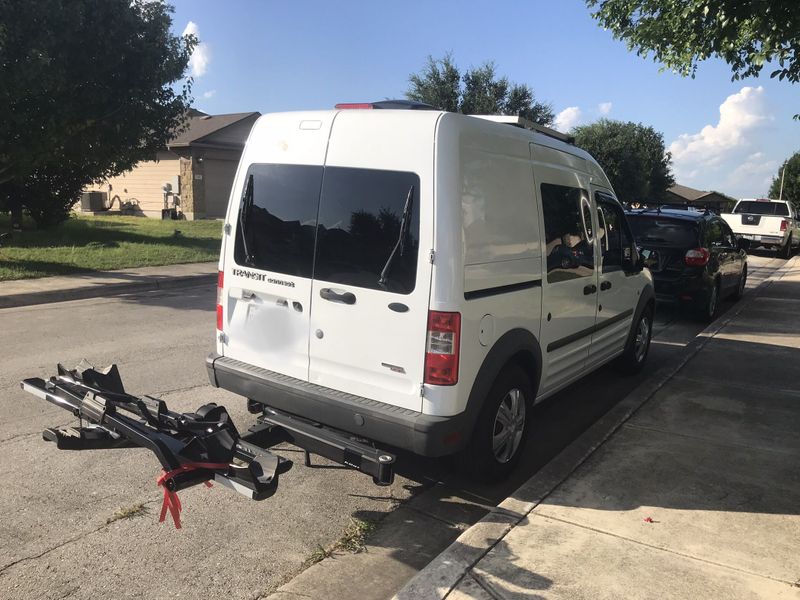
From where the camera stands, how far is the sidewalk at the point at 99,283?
10180mm

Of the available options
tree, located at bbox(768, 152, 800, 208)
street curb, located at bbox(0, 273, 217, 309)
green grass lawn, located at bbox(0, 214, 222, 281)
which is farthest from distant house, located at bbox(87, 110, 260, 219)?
tree, located at bbox(768, 152, 800, 208)

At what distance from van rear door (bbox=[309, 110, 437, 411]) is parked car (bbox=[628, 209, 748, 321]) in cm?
667

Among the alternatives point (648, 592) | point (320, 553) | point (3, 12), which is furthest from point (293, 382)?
point (3, 12)

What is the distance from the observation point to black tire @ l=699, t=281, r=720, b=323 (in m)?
9.55

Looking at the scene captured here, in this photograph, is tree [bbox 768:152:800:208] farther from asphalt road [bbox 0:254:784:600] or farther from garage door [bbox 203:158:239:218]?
asphalt road [bbox 0:254:784:600]

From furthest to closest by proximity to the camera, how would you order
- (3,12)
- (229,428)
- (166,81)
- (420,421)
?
(166,81)
(3,12)
(420,421)
(229,428)

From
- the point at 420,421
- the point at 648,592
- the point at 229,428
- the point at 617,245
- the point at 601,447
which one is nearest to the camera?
the point at 648,592

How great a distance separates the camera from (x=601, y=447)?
460 cm

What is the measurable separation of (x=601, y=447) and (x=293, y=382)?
2300mm

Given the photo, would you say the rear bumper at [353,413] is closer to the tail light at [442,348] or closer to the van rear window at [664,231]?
the tail light at [442,348]

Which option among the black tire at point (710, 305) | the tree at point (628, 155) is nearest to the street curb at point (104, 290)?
the black tire at point (710, 305)

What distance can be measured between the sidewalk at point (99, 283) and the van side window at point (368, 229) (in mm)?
8220

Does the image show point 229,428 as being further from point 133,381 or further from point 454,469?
point 133,381

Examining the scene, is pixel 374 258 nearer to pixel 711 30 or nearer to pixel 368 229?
pixel 368 229
